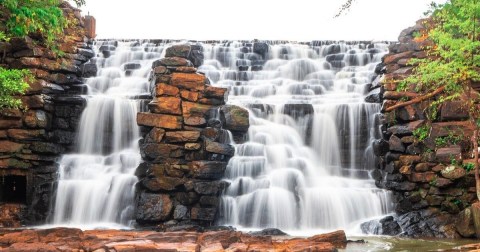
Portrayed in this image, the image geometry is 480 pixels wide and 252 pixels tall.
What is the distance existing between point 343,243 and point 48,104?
11.7 meters

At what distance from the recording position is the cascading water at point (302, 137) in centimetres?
1355

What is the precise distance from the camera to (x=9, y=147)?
14.8 metres

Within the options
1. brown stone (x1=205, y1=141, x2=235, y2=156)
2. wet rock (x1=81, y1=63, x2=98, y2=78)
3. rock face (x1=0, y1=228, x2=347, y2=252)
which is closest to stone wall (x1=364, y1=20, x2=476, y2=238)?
rock face (x1=0, y1=228, x2=347, y2=252)

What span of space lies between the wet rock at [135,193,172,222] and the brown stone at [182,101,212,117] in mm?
2961

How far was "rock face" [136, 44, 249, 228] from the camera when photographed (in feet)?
44.2

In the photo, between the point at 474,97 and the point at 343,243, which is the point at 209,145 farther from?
the point at 474,97

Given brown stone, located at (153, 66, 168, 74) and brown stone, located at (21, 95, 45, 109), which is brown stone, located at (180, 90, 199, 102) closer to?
brown stone, located at (153, 66, 168, 74)

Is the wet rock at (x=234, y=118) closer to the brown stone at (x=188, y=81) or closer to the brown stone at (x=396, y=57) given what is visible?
the brown stone at (x=188, y=81)

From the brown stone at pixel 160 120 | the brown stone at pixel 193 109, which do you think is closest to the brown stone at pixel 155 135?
the brown stone at pixel 160 120

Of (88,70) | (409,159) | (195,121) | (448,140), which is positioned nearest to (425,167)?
(409,159)

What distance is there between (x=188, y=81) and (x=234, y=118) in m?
2.08

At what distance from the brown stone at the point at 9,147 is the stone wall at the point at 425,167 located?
11.9 m

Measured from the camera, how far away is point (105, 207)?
45.7 feet

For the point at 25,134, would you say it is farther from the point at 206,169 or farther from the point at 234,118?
the point at 234,118
